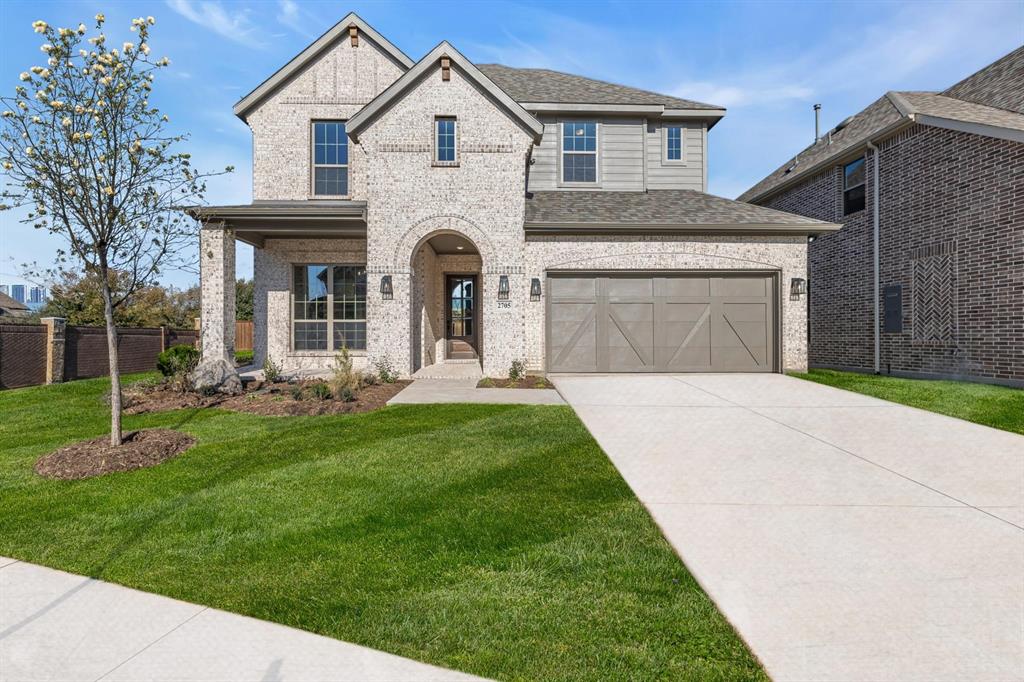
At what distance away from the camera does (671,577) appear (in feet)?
10.4

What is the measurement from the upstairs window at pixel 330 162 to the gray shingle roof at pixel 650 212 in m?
5.46

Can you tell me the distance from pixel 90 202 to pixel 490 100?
911cm

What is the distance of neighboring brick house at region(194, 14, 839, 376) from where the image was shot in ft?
40.9

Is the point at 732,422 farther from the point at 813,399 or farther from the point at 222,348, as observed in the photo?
the point at 222,348

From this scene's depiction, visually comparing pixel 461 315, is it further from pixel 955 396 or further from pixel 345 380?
pixel 955 396

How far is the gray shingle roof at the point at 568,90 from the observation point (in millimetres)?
15867

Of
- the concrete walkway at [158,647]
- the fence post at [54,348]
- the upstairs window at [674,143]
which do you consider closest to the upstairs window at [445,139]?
the upstairs window at [674,143]

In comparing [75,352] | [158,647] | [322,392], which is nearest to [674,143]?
[322,392]

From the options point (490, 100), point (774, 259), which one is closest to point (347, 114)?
point (490, 100)

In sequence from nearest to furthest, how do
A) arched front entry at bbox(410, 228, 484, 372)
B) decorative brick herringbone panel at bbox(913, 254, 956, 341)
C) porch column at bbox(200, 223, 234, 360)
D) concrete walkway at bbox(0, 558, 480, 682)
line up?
concrete walkway at bbox(0, 558, 480, 682) → decorative brick herringbone panel at bbox(913, 254, 956, 341) → porch column at bbox(200, 223, 234, 360) → arched front entry at bbox(410, 228, 484, 372)

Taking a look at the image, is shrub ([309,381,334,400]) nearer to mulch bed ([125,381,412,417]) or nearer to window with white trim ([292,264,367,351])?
mulch bed ([125,381,412,417])

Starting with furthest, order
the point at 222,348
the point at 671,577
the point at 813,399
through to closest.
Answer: the point at 222,348 → the point at 813,399 → the point at 671,577

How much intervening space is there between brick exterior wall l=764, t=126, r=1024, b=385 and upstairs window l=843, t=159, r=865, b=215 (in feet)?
0.82

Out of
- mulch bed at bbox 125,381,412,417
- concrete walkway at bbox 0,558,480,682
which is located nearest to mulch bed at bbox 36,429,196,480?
mulch bed at bbox 125,381,412,417
